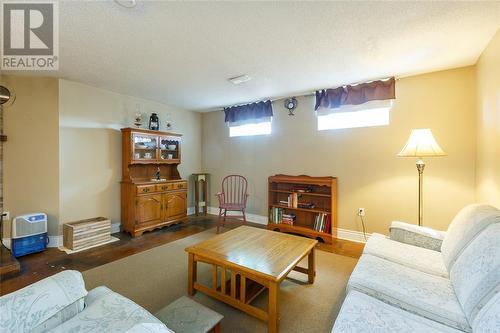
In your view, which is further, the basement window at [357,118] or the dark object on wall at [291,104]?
the dark object on wall at [291,104]

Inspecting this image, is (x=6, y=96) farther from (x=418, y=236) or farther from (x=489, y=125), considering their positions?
(x=489, y=125)

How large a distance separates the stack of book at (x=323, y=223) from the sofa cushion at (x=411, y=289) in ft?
5.34

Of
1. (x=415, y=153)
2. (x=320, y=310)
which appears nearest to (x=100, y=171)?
(x=320, y=310)

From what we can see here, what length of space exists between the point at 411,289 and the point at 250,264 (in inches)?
41.9

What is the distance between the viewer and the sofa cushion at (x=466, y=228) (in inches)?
58.9

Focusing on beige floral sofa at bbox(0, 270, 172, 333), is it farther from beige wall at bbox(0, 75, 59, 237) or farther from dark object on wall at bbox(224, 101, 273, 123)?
dark object on wall at bbox(224, 101, 273, 123)

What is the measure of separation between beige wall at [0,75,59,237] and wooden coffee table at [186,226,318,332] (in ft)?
8.49

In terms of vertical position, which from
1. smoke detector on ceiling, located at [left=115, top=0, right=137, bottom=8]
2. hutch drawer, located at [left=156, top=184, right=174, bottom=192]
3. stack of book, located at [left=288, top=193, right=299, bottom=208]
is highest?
smoke detector on ceiling, located at [left=115, top=0, right=137, bottom=8]

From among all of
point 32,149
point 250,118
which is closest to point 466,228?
point 250,118

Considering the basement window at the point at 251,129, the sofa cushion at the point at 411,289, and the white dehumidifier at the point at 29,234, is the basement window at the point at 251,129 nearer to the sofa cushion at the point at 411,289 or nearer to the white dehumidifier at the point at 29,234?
the sofa cushion at the point at 411,289

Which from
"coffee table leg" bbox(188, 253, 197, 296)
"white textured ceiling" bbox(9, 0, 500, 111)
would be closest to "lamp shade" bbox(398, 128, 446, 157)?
"white textured ceiling" bbox(9, 0, 500, 111)

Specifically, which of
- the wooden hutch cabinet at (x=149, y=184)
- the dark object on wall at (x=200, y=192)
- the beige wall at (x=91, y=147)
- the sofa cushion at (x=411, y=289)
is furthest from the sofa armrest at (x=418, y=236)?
the beige wall at (x=91, y=147)

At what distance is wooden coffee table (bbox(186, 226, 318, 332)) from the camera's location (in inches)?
62.2

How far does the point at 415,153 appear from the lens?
2387mm
